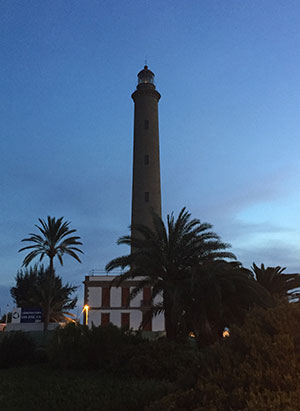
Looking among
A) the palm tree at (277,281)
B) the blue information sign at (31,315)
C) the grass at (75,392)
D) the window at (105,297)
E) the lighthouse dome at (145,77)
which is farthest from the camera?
the lighthouse dome at (145,77)

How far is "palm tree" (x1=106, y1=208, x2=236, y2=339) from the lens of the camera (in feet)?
76.1

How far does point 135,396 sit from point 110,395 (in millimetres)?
1135

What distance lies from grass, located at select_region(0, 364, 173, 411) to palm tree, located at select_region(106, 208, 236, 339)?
765cm

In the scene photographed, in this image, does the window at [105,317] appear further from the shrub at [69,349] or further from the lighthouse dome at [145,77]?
the lighthouse dome at [145,77]

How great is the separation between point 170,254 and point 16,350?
991cm

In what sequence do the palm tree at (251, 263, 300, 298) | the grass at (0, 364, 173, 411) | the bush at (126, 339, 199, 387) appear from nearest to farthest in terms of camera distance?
the grass at (0, 364, 173, 411) < the bush at (126, 339, 199, 387) < the palm tree at (251, 263, 300, 298)

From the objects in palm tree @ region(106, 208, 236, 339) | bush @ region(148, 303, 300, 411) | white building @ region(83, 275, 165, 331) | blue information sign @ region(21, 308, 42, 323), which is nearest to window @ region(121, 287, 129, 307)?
white building @ region(83, 275, 165, 331)

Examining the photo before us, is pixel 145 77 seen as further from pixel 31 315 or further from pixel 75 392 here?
pixel 75 392

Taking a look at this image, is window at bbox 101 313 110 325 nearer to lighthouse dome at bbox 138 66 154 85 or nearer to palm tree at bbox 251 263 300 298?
palm tree at bbox 251 263 300 298

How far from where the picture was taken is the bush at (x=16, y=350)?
2167 centimetres

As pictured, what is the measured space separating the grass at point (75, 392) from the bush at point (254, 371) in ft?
3.93

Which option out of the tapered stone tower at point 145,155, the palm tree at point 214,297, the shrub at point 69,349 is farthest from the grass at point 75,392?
the tapered stone tower at point 145,155

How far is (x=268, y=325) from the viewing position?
23.4ft

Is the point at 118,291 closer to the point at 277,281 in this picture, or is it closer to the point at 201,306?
the point at 277,281
